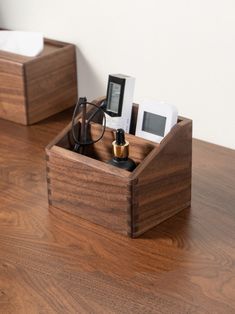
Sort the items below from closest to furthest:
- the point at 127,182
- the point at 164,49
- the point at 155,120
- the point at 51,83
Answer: the point at 127,182
the point at 155,120
the point at 164,49
the point at 51,83

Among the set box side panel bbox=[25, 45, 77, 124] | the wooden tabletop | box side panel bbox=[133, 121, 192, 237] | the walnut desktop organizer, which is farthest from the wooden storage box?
box side panel bbox=[133, 121, 192, 237]

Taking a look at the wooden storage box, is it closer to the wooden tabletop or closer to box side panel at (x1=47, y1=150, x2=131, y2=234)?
the wooden tabletop

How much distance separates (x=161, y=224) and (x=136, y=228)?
0.20ft

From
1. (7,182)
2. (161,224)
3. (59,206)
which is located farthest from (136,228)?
(7,182)

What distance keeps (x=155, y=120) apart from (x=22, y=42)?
577 millimetres

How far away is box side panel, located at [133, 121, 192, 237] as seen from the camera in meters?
1.11

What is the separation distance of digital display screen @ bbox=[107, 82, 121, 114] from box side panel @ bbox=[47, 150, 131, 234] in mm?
143

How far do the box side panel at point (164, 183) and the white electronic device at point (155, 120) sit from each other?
36 mm

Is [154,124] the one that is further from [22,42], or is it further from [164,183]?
Result: [22,42]

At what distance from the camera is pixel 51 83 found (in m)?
1.62

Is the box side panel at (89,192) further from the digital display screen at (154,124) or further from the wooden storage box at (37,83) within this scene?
the wooden storage box at (37,83)

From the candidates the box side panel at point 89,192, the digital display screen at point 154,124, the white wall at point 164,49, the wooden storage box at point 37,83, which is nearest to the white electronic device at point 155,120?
the digital display screen at point 154,124

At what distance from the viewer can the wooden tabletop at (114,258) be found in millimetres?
983

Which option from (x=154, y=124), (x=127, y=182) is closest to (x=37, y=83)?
(x=154, y=124)
